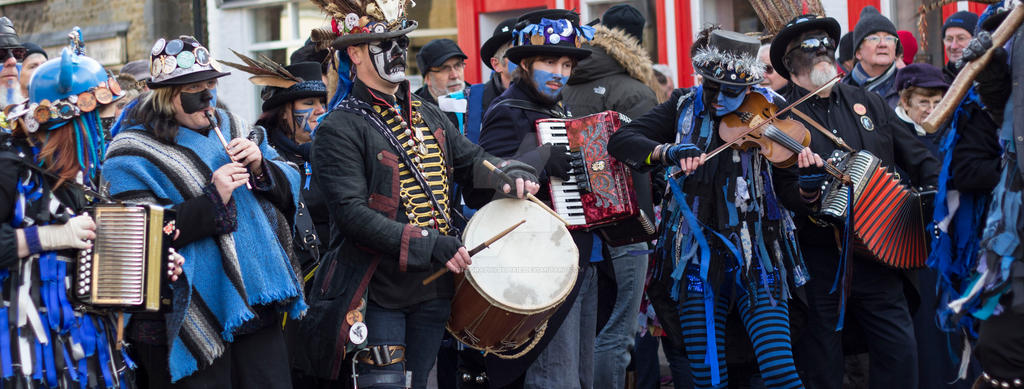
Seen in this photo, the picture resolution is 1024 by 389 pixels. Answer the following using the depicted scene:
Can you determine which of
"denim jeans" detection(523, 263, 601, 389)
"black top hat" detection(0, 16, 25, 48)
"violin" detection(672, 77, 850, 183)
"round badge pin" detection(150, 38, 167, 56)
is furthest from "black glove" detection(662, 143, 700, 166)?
"black top hat" detection(0, 16, 25, 48)

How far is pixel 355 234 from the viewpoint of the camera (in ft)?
16.1

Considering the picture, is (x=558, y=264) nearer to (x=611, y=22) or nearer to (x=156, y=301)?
(x=156, y=301)

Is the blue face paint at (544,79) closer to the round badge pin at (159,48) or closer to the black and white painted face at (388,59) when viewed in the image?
the black and white painted face at (388,59)

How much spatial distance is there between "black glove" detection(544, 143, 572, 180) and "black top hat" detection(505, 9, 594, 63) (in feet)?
1.58

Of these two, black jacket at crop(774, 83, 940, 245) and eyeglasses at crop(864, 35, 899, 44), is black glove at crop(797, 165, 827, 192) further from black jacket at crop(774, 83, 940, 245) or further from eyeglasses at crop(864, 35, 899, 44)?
eyeglasses at crop(864, 35, 899, 44)

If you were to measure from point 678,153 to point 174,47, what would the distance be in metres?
2.32

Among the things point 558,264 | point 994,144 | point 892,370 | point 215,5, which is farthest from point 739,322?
point 215,5

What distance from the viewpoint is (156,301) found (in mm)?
4508

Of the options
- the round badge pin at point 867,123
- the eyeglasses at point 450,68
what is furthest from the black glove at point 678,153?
the eyeglasses at point 450,68

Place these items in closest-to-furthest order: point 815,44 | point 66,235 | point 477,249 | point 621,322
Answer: point 66,235
point 477,249
point 815,44
point 621,322

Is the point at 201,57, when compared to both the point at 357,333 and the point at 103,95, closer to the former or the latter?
the point at 103,95

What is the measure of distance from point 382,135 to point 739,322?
2.16 meters

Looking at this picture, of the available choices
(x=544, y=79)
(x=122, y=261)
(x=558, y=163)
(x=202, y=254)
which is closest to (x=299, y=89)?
(x=544, y=79)

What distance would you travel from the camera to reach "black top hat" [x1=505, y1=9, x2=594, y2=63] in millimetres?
6082
